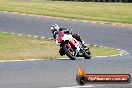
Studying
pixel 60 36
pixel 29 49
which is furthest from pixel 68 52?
pixel 29 49

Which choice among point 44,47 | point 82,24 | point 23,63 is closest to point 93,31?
point 82,24

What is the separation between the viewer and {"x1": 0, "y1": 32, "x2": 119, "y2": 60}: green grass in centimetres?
1827

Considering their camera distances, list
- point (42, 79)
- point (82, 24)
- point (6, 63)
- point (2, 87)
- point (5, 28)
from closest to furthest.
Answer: point (2, 87)
point (42, 79)
point (6, 63)
point (5, 28)
point (82, 24)

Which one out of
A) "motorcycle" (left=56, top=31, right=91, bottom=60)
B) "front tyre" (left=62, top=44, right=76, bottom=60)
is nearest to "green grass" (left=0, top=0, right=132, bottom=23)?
"motorcycle" (left=56, top=31, right=91, bottom=60)

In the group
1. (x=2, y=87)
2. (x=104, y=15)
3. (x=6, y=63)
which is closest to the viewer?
(x=2, y=87)

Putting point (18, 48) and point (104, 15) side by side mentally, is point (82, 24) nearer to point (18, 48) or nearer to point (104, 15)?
point (104, 15)

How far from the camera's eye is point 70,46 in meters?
17.0

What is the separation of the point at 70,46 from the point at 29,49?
4358mm

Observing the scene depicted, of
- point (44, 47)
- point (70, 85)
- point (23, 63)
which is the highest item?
point (70, 85)

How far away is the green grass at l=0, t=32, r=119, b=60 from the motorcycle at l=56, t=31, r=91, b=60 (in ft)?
3.27

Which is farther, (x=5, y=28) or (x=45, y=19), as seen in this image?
(x=45, y=19)

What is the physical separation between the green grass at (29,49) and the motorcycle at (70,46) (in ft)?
3.27

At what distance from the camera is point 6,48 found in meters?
21.2

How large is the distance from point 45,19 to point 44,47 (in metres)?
12.5
